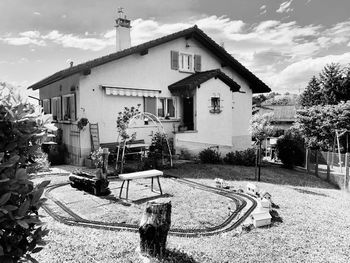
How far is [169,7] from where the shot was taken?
48.2 feet

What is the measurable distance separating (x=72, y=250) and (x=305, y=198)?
28.4 ft

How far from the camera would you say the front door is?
64.4ft

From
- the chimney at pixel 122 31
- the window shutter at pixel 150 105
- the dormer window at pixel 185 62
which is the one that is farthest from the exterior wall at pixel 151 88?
the chimney at pixel 122 31

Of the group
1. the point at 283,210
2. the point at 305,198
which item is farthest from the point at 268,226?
the point at 305,198

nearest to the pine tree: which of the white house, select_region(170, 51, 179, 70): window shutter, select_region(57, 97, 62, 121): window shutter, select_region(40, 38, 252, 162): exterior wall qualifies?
the white house

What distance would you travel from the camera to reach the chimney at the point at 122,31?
2006cm

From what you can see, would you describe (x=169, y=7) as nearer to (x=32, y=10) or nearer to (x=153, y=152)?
(x=32, y=10)

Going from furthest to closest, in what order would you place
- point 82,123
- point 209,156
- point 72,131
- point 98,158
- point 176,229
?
point 209,156 < point 72,131 < point 82,123 < point 98,158 < point 176,229

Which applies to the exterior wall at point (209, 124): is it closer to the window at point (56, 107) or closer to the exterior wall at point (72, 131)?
the exterior wall at point (72, 131)

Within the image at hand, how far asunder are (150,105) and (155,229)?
13727 mm

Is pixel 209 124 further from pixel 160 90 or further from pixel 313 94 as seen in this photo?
pixel 313 94

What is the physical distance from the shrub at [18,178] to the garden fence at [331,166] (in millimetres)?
16015

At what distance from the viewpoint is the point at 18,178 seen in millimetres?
2410

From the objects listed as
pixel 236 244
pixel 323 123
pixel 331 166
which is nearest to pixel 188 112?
pixel 331 166
